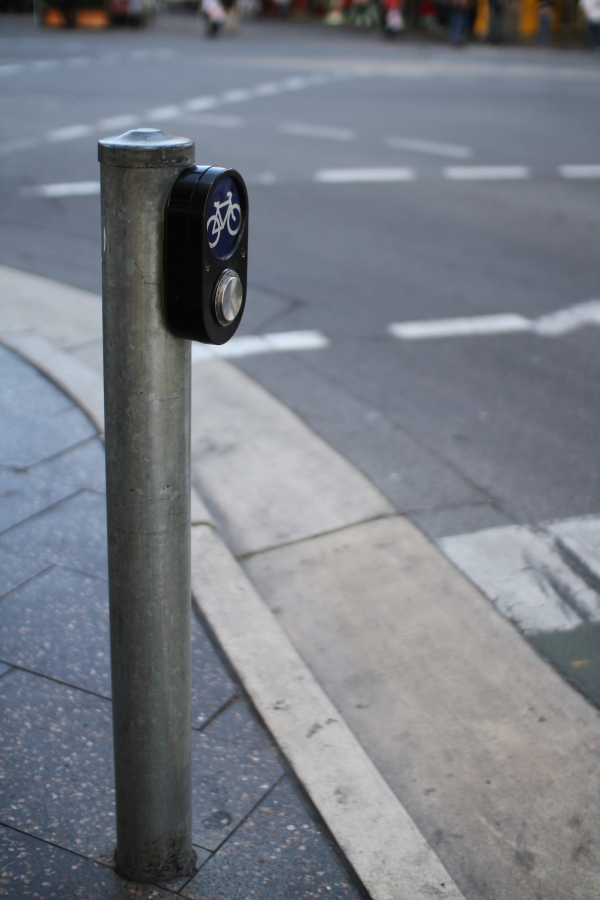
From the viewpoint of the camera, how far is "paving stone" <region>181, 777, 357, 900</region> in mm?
2340

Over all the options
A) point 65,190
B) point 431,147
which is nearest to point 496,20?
point 431,147

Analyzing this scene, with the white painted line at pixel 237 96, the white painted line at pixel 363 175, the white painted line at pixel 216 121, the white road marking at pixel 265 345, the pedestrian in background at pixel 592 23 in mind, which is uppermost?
the pedestrian in background at pixel 592 23

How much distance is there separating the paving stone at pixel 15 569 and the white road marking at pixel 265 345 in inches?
91.0

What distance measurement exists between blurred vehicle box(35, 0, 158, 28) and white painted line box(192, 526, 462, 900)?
32.7 m

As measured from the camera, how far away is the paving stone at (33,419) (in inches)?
173

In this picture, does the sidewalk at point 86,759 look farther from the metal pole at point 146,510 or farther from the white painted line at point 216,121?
the white painted line at point 216,121

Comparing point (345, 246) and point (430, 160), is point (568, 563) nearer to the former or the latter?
point (345, 246)

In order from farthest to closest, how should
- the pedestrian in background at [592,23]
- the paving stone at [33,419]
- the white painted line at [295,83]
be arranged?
the pedestrian in background at [592,23] < the white painted line at [295,83] < the paving stone at [33,419]

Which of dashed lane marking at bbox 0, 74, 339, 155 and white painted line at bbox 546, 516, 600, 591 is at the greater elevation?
dashed lane marking at bbox 0, 74, 339, 155

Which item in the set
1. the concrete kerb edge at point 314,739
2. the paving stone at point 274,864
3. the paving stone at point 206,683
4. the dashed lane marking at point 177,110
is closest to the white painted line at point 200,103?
the dashed lane marking at point 177,110

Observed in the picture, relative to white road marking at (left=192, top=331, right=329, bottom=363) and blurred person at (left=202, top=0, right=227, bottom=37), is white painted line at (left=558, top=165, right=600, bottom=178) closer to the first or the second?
white road marking at (left=192, top=331, right=329, bottom=363)

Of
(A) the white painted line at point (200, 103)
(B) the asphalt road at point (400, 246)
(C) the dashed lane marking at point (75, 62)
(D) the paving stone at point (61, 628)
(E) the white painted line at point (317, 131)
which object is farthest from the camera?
(C) the dashed lane marking at point (75, 62)

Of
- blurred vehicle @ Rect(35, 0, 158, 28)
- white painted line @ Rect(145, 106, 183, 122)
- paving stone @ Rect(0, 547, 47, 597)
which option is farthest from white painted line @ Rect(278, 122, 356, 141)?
blurred vehicle @ Rect(35, 0, 158, 28)

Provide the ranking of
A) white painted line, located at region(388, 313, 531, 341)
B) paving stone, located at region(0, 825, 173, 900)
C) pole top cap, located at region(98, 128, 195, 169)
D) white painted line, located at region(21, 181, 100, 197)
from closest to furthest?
pole top cap, located at region(98, 128, 195, 169), paving stone, located at region(0, 825, 173, 900), white painted line, located at region(388, 313, 531, 341), white painted line, located at region(21, 181, 100, 197)
